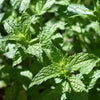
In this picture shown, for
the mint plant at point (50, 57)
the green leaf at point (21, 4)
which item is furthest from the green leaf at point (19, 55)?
the green leaf at point (21, 4)

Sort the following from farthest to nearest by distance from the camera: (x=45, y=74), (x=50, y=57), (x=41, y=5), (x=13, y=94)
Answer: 1. (x=13, y=94)
2. (x=41, y=5)
3. (x=50, y=57)
4. (x=45, y=74)

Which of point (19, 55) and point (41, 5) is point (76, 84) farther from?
point (41, 5)

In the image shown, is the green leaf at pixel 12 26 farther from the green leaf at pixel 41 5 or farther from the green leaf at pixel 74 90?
the green leaf at pixel 74 90

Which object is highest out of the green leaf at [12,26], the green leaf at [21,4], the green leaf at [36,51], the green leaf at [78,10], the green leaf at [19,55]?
the green leaf at [21,4]

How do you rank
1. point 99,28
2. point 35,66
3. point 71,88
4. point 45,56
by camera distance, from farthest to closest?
point 99,28 < point 35,66 < point 45,56 < point 71,88

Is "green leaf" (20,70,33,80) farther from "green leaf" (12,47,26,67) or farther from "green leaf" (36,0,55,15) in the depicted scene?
"green leaf" (36,0,55,15)

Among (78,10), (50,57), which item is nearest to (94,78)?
(50,57)

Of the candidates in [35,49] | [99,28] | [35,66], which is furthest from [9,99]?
[99,28]

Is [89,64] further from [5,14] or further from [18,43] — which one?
[5,14]
